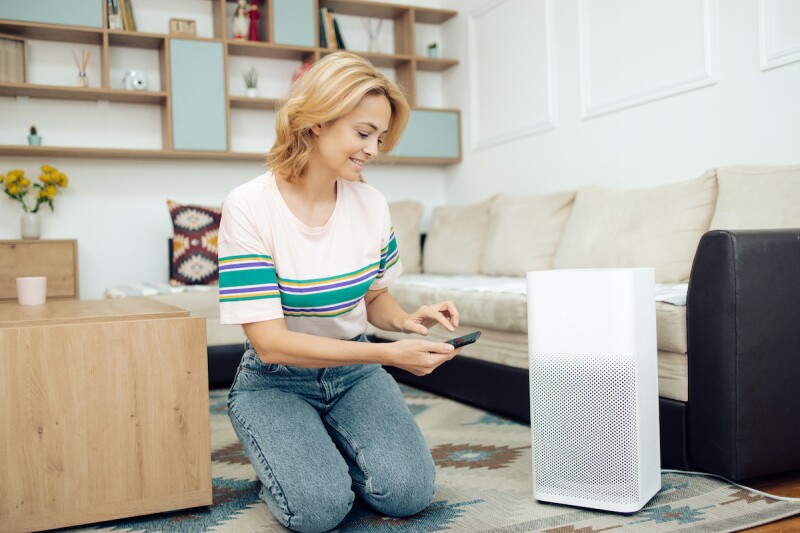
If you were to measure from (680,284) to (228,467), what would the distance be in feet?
4.95

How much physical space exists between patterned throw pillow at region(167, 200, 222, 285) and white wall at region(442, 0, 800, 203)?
1.59 metres

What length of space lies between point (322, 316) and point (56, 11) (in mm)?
2853

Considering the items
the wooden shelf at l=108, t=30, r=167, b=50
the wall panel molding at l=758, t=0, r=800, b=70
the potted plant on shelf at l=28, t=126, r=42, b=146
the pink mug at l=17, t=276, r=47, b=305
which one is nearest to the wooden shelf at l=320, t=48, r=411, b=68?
the wooden shelf at l=108, t=30, r=167, b=50

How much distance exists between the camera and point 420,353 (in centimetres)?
142

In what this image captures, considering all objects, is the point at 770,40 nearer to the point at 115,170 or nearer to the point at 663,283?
the point at 663,283

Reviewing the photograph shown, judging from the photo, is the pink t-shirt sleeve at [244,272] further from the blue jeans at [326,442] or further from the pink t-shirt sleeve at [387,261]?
the pink t-shirt sleeve at [387,261]

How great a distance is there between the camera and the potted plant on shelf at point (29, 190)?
369 cm

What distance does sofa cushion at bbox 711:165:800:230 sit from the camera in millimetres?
2188

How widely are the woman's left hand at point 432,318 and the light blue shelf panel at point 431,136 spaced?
9.25 feet

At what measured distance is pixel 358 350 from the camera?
1.49 m

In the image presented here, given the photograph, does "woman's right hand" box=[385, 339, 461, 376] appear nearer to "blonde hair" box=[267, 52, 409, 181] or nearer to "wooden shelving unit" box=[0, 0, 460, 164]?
"blonde hair" box=[267, 52, 409, 181]

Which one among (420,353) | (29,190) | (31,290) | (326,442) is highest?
(29,190)

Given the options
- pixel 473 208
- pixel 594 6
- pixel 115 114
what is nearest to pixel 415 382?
pixel 473 208

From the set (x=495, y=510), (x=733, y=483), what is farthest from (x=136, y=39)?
(x=733, y=483)
